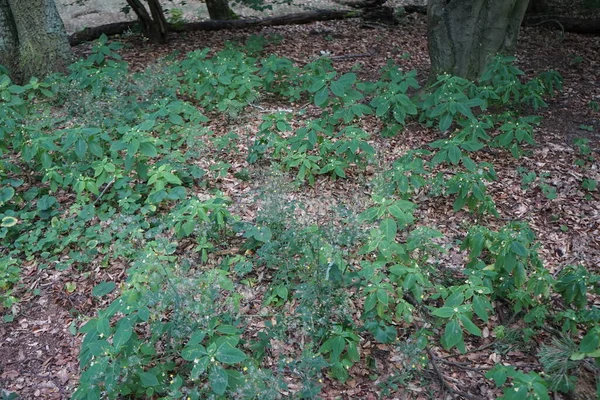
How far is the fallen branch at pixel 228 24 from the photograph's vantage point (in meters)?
8.70

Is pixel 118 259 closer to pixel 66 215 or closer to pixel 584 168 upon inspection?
pixel 66 215

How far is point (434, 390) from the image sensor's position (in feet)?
A: 10.9

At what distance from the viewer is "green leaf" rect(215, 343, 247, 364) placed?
2762mm

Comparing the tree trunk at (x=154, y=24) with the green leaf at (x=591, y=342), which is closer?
the green leaf at (x=591, y=342)

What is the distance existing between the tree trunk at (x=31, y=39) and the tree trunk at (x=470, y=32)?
4.58 m

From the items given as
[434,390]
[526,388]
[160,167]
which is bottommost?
[434,390]

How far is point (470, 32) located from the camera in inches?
242

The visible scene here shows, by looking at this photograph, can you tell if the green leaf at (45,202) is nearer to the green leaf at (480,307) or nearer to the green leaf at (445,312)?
the green leaf at (445,312)

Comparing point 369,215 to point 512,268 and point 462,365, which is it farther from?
point 462,365

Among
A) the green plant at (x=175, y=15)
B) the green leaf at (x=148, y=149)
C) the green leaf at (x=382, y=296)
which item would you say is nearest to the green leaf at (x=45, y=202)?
the green leaf at (x=148, y=149)

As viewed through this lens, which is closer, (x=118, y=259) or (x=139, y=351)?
(x=139, y=351)

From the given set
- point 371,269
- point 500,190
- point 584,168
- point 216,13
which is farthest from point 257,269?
point 216,13

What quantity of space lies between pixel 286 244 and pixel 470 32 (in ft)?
12.7

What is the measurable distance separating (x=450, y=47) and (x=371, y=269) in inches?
152
